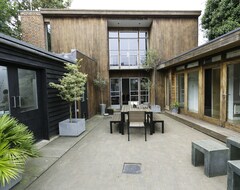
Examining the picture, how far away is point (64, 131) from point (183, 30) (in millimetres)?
9126

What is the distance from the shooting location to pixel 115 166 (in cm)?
299

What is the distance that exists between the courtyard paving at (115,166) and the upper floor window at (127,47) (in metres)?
7.12

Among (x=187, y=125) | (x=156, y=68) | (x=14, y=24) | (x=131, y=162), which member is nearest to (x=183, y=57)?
(x=187, y=125)

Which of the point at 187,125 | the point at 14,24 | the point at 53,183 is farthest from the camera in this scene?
the point at 14,24

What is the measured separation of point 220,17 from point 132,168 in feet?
34.5

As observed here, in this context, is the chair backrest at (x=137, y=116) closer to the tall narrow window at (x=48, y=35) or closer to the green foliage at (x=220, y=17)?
the green foliage at (x=220, y=17)

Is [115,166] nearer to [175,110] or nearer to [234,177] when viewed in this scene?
[234,177]

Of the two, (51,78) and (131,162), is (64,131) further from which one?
(131,162)

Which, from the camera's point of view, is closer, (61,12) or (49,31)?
(61,12)

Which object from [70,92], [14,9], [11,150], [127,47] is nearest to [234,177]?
[11,150]

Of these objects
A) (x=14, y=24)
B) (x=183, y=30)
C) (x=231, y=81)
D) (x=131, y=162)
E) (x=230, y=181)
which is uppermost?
(x=14, y=24)

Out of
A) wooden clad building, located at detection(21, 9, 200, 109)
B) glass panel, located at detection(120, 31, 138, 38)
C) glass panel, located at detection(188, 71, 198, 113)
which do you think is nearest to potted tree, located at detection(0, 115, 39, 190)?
glass panel, located at detection(188, 71, 198, 113)

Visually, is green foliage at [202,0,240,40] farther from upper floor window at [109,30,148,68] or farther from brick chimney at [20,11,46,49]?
brick chimney at [20,11,46,49]

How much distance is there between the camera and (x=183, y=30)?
9.94m
